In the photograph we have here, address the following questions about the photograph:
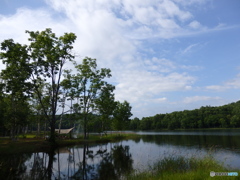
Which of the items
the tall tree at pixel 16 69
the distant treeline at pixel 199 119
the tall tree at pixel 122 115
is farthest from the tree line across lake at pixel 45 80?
the distant treeline at pixel 199 119

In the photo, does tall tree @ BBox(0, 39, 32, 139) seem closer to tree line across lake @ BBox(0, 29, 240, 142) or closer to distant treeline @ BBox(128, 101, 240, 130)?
tree line across lake @ BBox(0, 29, 240, 142)

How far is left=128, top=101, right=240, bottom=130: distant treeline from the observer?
10879cm

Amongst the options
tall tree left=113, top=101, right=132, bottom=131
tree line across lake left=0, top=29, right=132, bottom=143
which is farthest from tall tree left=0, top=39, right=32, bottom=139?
tall tree left=113, top=101, right=132, bottom=131

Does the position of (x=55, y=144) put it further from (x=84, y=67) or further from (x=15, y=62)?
(x=84, y=67)

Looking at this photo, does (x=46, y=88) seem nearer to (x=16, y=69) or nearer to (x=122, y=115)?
(x=16, y=69)

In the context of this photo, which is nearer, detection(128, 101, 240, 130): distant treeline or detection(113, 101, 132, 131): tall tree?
detection(113, 101, 132, 131): tall tree

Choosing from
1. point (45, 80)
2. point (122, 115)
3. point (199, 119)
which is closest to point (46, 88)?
point (45, 80)

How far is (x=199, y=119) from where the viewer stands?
406ft

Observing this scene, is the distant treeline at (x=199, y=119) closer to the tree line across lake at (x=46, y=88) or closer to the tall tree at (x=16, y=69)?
the tree line across lake at (x=46, y=88)

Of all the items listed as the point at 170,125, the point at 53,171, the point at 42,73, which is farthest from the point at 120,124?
the point at 170,125

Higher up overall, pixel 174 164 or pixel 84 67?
pixel 84 67

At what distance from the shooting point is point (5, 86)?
26.6 metres

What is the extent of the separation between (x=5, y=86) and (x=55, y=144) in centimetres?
1175

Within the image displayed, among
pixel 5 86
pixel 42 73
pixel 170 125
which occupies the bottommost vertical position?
pixel 170 125
